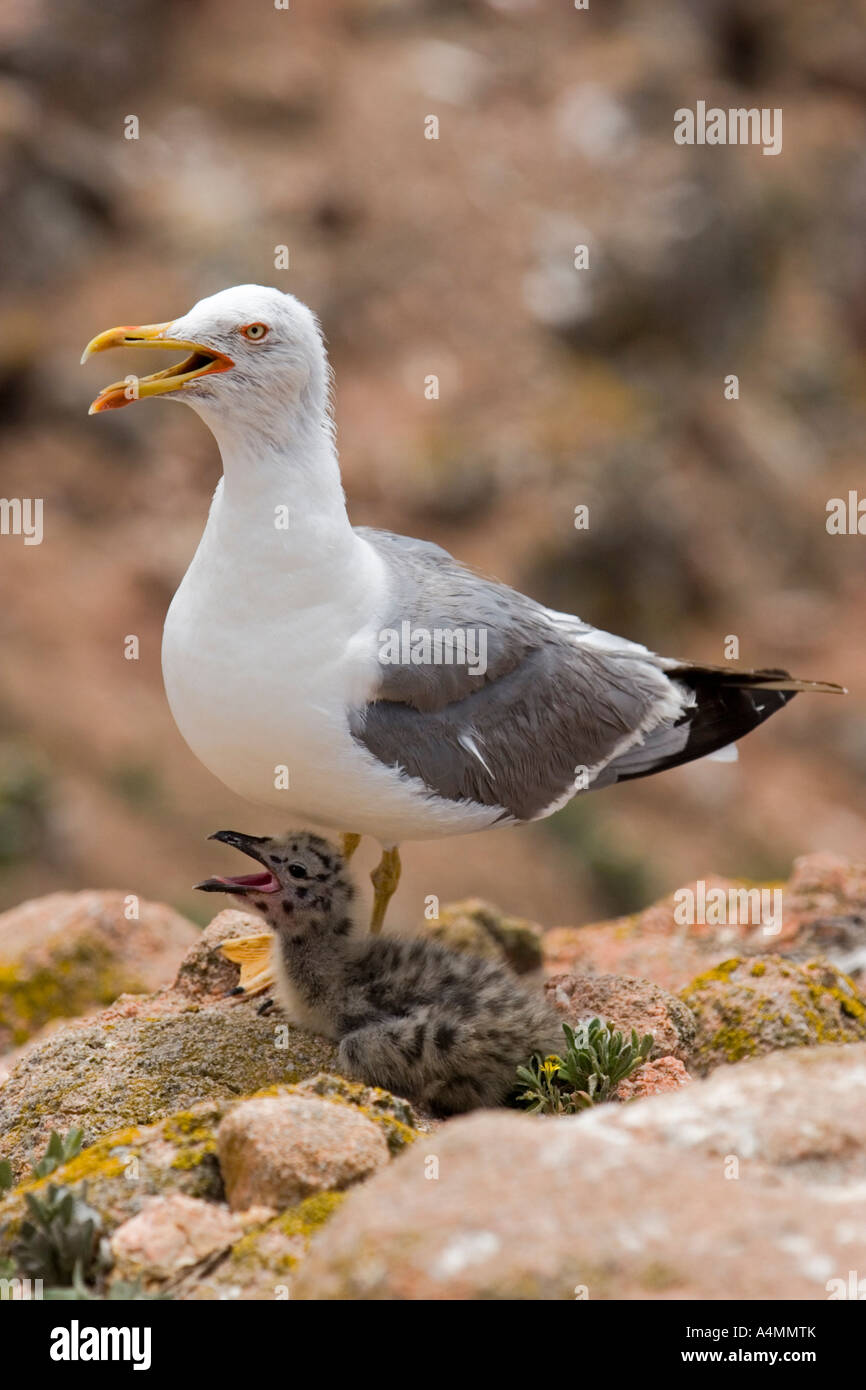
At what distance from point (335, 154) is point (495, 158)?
243cm

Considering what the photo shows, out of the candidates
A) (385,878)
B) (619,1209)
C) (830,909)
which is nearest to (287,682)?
(385,878)

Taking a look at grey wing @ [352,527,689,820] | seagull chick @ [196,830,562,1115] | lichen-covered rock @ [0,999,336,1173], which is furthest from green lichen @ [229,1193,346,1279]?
grey wing @ [352,527,689,820]

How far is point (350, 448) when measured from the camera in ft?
64.1

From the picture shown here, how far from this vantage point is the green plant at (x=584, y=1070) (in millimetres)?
5020

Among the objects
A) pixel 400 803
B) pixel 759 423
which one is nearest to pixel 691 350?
pixel 759 423

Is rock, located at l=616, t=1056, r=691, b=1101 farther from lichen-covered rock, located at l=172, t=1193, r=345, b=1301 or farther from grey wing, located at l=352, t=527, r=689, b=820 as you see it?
lichen-covered rock, located at l=172, t=1193, r=345, b=1301

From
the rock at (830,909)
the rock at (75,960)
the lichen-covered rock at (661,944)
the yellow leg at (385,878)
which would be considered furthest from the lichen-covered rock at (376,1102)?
the rock at (830,909)

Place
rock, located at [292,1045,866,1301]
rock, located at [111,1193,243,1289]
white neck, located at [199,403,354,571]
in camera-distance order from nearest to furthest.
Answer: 1. rock, located at [292,1045,866,1301]
2. rock, located at [111,1193,243,1289]
3. white neck, located at [199,403,354,571]

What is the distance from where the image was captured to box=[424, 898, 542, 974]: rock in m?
7.21

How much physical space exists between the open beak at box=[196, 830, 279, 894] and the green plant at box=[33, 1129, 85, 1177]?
1.07 m

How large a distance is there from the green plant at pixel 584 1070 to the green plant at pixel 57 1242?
1.57 meters
